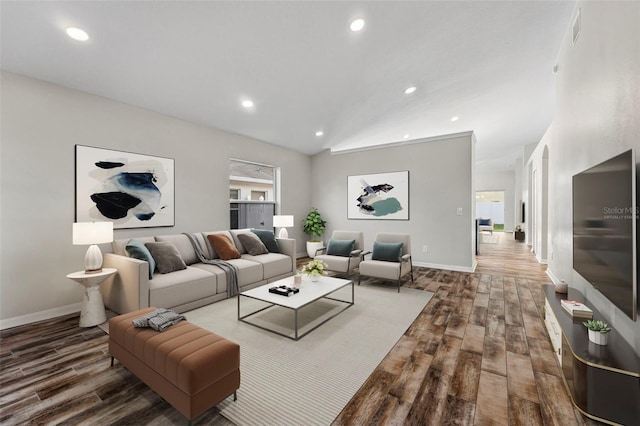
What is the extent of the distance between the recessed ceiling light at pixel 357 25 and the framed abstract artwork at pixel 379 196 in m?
3.73

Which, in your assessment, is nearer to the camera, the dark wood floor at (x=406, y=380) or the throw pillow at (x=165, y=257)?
the dark wood floor at (x=406, y=380)

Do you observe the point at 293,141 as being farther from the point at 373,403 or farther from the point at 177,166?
the point at 373,403

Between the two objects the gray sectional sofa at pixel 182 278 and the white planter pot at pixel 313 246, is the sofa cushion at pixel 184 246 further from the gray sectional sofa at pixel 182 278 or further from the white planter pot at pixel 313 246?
the white planter pot at pixel 313 246

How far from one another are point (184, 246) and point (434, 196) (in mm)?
4838

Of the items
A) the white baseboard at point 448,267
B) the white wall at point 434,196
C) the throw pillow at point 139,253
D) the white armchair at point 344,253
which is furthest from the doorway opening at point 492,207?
the throw pillow at point 139,253

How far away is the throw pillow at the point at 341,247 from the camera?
4.90 metres

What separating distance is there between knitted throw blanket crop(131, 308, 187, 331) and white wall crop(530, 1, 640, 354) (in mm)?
3130

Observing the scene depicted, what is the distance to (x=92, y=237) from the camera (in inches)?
116

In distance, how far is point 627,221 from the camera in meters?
1.72

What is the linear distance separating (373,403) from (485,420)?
674 millimetres

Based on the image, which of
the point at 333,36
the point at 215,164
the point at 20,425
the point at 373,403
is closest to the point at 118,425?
the point at 20,425

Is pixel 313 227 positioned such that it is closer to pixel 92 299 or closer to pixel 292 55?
pixel 292 55

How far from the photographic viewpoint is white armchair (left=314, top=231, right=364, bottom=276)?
4.64 m

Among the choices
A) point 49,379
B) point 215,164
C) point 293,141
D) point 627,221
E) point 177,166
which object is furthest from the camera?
point 293,141
